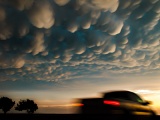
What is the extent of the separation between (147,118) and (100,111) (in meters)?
3.07

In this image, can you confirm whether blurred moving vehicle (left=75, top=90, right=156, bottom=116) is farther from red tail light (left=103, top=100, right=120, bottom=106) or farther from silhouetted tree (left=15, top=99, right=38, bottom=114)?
silhouetted tree (left=15, top=99, right=38, bottom=114)

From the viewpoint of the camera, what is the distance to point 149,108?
1153cm

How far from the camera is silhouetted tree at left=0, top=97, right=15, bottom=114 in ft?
298

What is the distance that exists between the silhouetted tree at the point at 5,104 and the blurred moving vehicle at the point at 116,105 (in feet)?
282

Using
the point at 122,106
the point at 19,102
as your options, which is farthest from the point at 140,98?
the point at 19,102

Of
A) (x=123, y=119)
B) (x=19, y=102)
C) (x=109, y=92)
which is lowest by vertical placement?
(x=123, y=119)

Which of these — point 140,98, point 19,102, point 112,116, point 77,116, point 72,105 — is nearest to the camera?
point 112,116

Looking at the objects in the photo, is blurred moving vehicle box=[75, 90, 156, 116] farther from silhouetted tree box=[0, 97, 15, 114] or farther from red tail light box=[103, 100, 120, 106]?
silhouetted tree box=[0, 97, 15, 114]

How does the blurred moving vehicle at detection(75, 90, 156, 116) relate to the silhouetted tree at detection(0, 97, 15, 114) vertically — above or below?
below

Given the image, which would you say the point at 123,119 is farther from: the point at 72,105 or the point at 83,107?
the point at 72,105

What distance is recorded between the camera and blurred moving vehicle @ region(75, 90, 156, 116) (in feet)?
29.8

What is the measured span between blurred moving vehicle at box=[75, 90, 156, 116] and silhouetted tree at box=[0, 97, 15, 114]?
85.9 metres

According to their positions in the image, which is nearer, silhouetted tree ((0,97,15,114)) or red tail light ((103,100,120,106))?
red tail light ((103,100,120,106))

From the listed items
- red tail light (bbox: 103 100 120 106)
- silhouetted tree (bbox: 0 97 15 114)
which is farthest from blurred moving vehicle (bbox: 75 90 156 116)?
silhouetted tree (bbox: 0 97 15 114)
